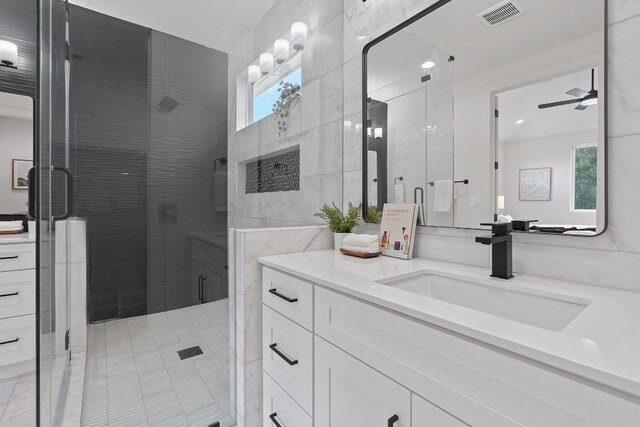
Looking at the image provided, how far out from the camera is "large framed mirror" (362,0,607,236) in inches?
35.7

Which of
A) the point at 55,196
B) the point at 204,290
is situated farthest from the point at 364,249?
the point at 55,196

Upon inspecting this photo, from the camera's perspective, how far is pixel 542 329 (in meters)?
0.55

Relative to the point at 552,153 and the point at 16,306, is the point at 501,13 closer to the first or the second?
the point at 552,153

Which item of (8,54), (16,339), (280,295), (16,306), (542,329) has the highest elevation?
(8,54)

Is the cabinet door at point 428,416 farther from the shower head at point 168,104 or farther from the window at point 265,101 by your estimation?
the shower head at point 168,104

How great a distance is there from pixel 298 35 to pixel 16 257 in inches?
98.5

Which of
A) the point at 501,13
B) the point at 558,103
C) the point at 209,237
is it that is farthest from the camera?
the point at 209,237

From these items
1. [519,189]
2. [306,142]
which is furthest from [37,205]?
[519,189]

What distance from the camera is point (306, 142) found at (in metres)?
2.07

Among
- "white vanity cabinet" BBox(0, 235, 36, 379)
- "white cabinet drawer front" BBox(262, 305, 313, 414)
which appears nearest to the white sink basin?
"white cabinet drawer front" BBox(262, 305, 313, 414)

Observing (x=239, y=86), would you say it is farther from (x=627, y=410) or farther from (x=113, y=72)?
(x=627, y=410)

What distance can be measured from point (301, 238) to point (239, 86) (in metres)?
1.51

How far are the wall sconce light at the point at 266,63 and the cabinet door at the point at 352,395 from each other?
7.04ft

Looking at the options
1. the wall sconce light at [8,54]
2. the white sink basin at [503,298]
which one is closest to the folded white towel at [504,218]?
the white sink basin at [503,298]
